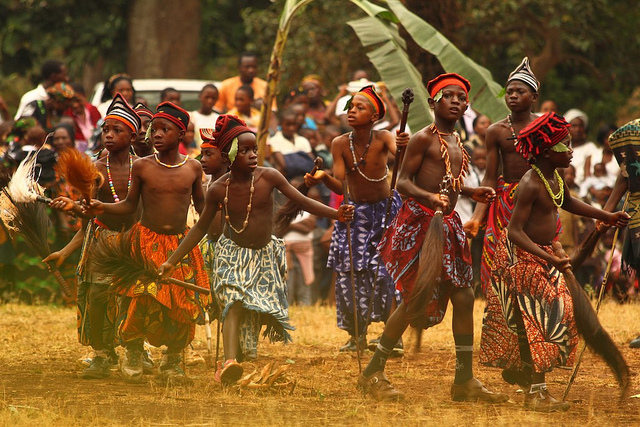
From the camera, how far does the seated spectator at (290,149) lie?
488 inches

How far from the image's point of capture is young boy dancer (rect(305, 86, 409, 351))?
825 centimetres

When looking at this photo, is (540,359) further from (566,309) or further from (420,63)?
(420,63)

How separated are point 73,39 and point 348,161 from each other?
12854 millimetres

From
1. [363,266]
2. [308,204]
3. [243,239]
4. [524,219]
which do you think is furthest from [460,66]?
[524,219]

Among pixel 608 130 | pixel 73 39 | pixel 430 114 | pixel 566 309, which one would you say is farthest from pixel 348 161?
pixel 73 39

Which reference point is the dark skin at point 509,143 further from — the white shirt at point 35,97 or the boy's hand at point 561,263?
the white shirt at point 35,97

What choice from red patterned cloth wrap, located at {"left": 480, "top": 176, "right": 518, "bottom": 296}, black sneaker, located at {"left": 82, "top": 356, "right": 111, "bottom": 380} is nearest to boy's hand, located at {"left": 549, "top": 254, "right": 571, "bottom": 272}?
red patterned cloth wrap, located at {"left": 480, "top": 176, "right": 518, "bottom": 296}

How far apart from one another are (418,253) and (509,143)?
3.79 ft

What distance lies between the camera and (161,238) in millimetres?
7273

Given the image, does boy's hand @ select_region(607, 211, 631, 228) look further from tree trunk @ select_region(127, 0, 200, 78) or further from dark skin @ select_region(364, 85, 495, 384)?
tree trunk @ select_region(127, 0, 200, 78)

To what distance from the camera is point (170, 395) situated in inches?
261

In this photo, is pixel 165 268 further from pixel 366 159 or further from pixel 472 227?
pixel 366 159

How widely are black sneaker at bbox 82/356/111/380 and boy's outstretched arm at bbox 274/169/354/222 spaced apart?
1820mm

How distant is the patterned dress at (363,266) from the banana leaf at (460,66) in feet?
7.66
